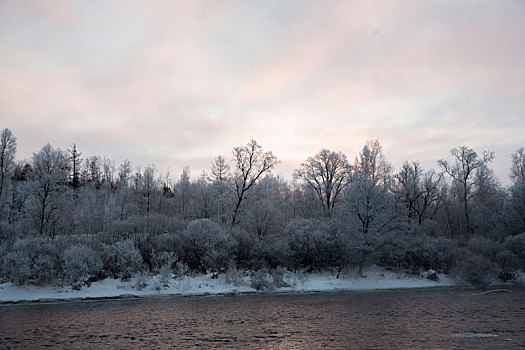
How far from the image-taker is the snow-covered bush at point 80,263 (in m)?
32.1

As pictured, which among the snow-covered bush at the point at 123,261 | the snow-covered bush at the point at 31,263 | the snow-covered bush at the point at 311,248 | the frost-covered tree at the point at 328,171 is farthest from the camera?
the frost-covered tree at the point at 328,171

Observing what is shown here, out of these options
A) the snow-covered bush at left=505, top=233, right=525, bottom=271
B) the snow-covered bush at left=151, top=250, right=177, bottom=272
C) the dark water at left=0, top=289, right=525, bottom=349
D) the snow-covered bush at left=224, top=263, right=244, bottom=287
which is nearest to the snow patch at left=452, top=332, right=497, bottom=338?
the dark water at left=0, top=289, right=525, bottom=349

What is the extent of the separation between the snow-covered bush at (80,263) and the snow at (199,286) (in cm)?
92

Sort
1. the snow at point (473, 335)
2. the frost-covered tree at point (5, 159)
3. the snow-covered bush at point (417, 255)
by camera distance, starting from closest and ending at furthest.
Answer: the snow at point (473, 335)
the snow-covered bush at point (417, 255)
the frost-covered tree at point (5, 159)

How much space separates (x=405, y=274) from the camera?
42.2 metres

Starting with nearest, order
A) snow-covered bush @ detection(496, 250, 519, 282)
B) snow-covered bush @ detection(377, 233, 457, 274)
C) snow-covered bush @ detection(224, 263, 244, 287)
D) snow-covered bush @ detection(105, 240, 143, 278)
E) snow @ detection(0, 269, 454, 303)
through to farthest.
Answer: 1. snow @ detection(0, 269, 454, 303)
2. snow-covered bush @ detection(105, 240, 143, 278)
3. snow-covered bush @ detection(224, 263, 244, 287)
4. snow-covered bush @ detection(496, 250, 519, 282)
5. snow-covered bush @ detection(377, 233, 457, 274)

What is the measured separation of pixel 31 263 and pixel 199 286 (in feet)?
43.3

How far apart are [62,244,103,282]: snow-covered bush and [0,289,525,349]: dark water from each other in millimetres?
3561

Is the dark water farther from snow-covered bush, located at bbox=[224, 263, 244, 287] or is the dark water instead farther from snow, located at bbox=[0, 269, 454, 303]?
snow-covered bush, located at bbox=[224, 263, 244, 287]

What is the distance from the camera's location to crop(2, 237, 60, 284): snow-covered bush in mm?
30734

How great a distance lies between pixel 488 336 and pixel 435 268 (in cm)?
2857

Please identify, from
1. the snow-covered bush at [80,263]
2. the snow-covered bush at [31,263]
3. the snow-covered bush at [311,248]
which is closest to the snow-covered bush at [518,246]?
the snow-covered bush at [311,248]

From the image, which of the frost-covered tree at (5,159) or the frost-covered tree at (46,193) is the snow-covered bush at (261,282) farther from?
the frost-covered tree at (5,159)

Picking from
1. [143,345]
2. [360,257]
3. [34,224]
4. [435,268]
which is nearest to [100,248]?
[34,224]
